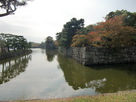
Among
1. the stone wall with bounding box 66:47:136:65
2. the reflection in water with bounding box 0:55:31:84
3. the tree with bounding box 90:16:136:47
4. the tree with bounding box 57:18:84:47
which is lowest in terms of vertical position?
the reflection in water with bounding box 0:55:31:84

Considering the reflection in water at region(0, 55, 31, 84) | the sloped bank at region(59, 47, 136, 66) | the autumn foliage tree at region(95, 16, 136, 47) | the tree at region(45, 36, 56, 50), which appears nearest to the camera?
the reflection in water at region(0, 55, 31, 84)

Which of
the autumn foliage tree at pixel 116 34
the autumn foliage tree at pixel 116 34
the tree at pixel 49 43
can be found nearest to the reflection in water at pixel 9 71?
the autumn foliage tree at pixel 116 34

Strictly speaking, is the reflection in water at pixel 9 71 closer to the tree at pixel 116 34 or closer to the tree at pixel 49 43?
the tree at pixel 116 34

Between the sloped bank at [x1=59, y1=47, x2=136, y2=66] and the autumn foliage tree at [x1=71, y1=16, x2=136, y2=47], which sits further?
the sloped bank at [x1=59, y1=47, x2=136, y2=66]

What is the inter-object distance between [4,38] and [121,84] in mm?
21949

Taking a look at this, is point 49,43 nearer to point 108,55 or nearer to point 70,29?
point 70,29

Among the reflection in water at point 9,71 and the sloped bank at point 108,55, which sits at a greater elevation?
the sloped bank at point 108,55

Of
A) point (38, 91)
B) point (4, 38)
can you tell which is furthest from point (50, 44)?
point (38, 91)

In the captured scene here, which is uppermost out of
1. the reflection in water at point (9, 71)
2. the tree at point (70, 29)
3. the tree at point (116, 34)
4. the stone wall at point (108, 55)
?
the tree at point (70, 29)

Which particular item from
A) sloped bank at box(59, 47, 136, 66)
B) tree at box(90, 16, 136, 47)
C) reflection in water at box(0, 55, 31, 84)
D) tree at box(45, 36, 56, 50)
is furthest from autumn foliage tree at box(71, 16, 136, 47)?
tree at box(45, 36, 56, 50)

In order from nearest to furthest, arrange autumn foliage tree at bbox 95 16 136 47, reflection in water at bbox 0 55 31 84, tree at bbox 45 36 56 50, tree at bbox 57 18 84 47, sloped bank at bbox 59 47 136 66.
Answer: reflection in water at bbox 0 55 31 84
autumn foliage tree at bbox 95 16 136 47
sloped bank at bbox 59 47 136 66
tree at bbox 57 18 84 47
tree at bbox 45 36 56 50

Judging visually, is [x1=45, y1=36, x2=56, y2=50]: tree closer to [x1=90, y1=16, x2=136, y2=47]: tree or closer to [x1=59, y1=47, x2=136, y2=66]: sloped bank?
[x1=59, y1=47, x2=136, y2=66]: sloped bank

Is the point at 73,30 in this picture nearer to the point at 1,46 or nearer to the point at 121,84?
the point at 1,46

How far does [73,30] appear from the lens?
811 inches
